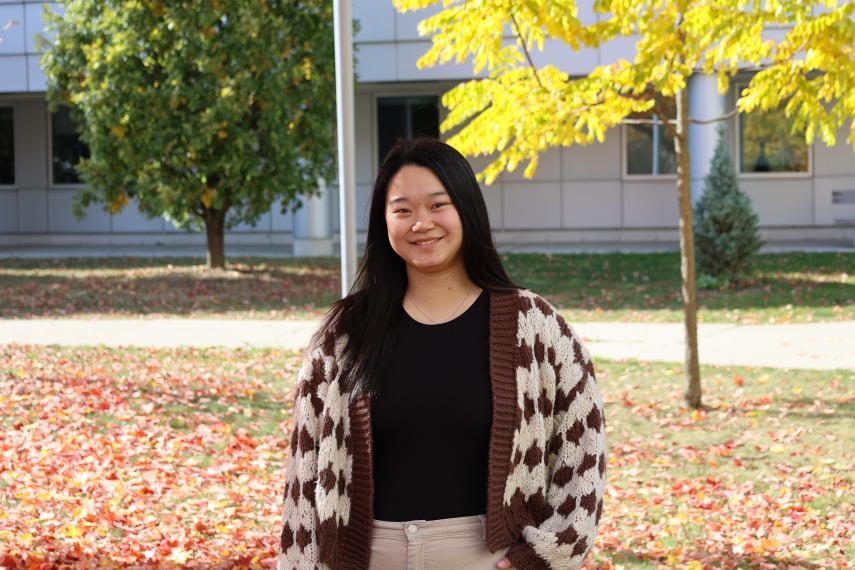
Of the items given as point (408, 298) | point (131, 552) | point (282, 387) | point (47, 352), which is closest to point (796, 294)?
point (282, 387)

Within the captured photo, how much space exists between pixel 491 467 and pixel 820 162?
905 inches

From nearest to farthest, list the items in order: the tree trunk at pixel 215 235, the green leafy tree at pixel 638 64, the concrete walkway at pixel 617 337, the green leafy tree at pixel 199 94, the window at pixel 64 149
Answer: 1. the green leafy tree at pixel 638 64
2. the concrete walkway at pixel 617 337
3. the green leafy tree at pixel 199 94
4. the tree trunk at pixel 215 235
5. the window at pixel 64 149

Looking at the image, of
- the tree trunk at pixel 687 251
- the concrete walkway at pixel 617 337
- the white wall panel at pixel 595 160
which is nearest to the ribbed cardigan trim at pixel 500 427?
the tree trunk at pixel 687 251

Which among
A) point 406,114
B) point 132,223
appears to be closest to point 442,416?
point 406,114

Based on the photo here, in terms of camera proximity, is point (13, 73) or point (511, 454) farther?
point (13, 73)

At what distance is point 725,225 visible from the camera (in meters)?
17.1

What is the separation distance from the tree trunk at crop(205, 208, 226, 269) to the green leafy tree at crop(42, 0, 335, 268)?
469mm

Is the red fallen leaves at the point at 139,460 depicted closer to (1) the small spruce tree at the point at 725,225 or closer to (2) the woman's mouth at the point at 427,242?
(2) the woman's mouth at the point at 427,242

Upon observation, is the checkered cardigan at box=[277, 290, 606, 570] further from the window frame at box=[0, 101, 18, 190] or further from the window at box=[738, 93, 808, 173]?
the window frame at box=[0, 101, 18, 190]

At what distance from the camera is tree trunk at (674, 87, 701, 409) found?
356 inches

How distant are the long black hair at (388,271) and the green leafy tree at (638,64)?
521 centimetres

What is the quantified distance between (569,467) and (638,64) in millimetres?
5621

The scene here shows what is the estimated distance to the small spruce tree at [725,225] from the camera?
1698 cm

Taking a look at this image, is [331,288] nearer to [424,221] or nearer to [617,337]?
[617,337]
